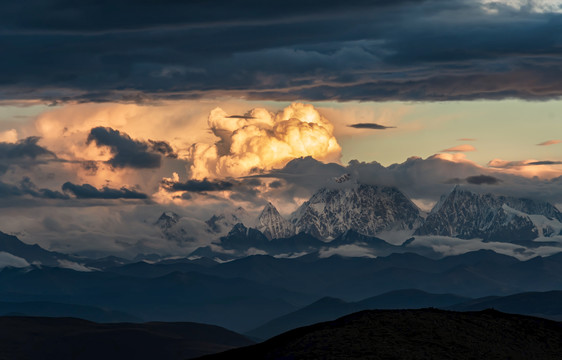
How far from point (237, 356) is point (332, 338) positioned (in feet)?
107

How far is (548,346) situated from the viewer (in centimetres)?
18575

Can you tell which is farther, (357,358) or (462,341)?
(462,341)

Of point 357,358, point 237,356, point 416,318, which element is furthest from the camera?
point 237,356

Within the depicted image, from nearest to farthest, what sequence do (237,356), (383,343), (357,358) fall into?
1. (357,358)
2. (383,343)
3. (237,356)

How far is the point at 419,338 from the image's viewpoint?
172 meters

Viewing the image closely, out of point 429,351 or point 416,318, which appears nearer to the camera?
point 429,351

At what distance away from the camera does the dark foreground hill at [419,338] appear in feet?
532

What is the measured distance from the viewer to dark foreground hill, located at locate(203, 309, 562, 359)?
16225 centimetres

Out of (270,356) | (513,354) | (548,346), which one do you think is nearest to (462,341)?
(513,354)

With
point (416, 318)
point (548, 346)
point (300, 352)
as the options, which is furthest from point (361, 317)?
point (548, 346)

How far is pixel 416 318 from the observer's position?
602ft

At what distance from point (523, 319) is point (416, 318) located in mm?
27230

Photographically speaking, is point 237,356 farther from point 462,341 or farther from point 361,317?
point 462,341

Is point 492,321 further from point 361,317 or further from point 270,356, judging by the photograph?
point 270,356
